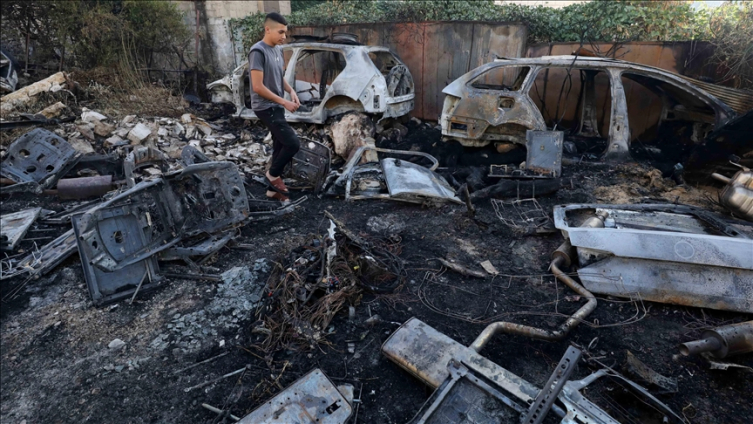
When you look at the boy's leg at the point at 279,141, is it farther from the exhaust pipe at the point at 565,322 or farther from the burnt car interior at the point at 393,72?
the exhaust pipe at the point at 565,322

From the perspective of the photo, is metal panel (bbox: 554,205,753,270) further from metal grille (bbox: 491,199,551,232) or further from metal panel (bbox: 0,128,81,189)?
metal panel (bbox: 0,128,81,189)

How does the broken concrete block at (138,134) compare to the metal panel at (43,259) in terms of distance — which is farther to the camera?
the broken concrete block at (138,134)

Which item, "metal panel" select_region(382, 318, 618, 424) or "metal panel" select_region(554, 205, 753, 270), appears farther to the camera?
"metal panel" select_region(554, 205, 753, 270)

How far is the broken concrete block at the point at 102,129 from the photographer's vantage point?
672 centimetres

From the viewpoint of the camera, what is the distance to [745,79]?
227 inches

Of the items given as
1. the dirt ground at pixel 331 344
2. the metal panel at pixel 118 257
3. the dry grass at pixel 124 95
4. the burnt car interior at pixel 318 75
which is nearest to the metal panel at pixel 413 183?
the dirt ground at pixel 331 344

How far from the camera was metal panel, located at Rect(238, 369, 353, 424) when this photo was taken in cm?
207

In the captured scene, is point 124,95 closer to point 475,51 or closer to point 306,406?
point 475,51

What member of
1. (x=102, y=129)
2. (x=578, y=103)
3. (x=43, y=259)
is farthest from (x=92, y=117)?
(x=578, y=103)

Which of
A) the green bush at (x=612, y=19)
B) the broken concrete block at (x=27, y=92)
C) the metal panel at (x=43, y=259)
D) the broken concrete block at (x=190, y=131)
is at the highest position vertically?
the green bush at (x=612, y=19)

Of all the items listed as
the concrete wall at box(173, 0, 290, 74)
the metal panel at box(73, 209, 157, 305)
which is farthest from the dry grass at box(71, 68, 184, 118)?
the metal panel at box(73, 209, 157, 305)

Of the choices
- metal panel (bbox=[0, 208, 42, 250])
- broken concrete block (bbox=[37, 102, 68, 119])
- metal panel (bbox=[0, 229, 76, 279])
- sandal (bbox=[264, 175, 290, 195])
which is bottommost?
metal panel (bbox=[0, 229, 76, 279])

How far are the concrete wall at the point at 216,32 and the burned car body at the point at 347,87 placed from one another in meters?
4.49

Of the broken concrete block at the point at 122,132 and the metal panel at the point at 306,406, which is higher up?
the broken concrete block at the point at 122,132
